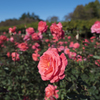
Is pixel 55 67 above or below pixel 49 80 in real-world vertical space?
above

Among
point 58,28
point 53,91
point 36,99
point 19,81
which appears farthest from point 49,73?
point 36,99

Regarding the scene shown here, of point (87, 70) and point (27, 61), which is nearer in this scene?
point (87, 70)

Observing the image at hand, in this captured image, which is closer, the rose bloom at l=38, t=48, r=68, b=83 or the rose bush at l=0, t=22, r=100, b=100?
the rose bloom at l=38, t=48, r=68, b=83

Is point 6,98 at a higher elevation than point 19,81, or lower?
lower

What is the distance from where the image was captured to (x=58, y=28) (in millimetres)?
1265

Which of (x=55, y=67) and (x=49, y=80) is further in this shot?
(x=49, y=80)

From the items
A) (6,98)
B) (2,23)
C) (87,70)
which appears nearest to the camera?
(87,70)

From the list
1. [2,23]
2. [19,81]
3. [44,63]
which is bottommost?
[19,81]

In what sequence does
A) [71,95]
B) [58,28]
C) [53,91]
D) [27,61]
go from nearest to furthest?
[71,95] → [53,91] → [58,28] → [27,61]

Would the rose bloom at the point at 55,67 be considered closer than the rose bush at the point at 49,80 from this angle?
Yes

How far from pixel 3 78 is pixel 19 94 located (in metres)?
0.37

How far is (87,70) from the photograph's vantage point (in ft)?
4.99

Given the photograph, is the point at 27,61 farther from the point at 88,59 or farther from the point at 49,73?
the point at 49,73

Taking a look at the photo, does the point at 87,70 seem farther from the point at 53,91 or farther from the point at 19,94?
the point at 19,94
